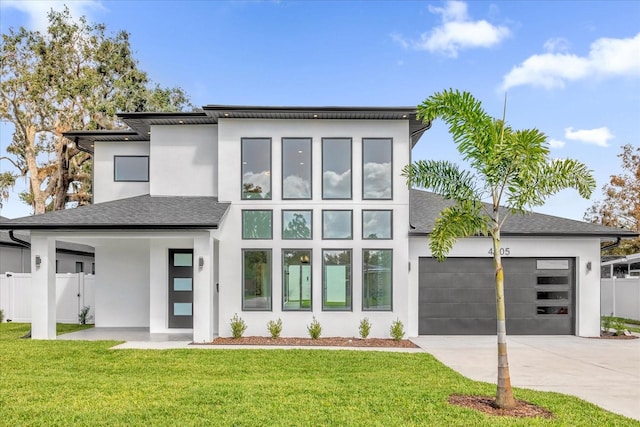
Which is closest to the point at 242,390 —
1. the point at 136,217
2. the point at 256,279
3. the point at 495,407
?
the point at 495,407

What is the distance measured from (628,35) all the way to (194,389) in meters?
22.0

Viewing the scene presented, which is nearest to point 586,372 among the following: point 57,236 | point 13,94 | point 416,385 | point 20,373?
point 416,385

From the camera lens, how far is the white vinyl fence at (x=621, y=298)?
17.9 meters

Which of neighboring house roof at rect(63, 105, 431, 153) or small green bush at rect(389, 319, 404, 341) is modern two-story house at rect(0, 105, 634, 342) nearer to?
neighboring house roof at rect(63, 105, 431, 153)

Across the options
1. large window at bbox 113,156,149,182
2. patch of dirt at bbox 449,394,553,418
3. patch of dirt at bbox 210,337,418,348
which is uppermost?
large window at bbox 113,156,149,182

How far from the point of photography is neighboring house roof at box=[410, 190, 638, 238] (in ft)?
43.1

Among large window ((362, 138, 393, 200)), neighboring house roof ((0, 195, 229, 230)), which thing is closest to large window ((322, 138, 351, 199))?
large window ((362, 138, 393, 200))

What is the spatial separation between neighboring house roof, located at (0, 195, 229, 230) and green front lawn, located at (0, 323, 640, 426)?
2.97m

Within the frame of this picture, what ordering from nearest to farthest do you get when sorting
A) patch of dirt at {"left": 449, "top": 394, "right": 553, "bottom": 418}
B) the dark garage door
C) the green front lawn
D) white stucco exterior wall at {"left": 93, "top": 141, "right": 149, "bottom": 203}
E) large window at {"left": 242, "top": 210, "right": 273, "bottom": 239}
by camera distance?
the green front lawn < patch of dirt at {"left": 449, "top": 394, "right": 553, "bottom": 418} < large window at {"left": 242, "top": 210, "right": 273, "bottom": 239} < the dark garage door < white stucco exterior wall at {"left": 93, "top": 141, "right": 149, "bottom": 203}

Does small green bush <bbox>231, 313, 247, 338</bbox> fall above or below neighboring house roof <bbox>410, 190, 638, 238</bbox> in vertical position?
below

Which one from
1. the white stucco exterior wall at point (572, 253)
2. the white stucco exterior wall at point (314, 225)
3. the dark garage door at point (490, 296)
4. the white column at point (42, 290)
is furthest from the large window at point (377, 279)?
the white column at point (42, 290)

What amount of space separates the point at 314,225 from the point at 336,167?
171cm

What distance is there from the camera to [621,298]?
736 inches

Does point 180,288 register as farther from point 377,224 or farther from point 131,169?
point 377,224
